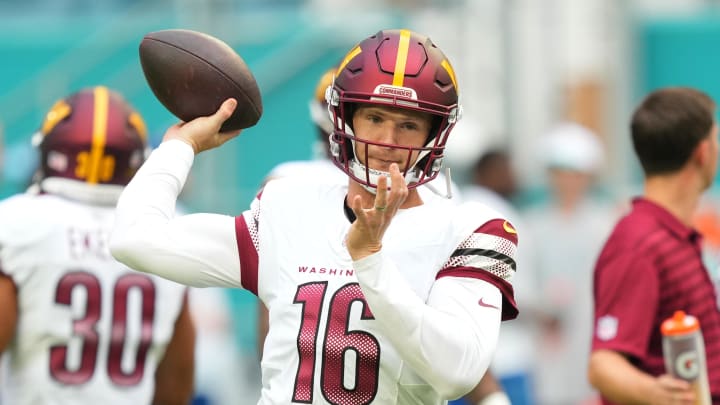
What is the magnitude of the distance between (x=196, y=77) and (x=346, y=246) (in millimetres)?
672

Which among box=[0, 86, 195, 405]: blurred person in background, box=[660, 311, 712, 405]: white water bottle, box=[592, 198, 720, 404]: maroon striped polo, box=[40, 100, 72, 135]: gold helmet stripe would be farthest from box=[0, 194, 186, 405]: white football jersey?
box=[660, 311, 712, 405]: white water bottle

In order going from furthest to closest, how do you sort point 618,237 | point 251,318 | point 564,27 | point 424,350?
point 564,27 < point 251,318 < point 618,237 < point 424,350

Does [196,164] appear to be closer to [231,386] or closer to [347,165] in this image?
[231,386]

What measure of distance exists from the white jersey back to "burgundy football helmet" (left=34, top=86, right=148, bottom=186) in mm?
1498

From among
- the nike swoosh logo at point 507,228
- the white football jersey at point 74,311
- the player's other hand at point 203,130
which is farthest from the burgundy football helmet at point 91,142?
the nike swoosh logo at point 507,228

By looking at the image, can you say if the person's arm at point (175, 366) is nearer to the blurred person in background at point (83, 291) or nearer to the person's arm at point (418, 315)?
the blurred person in background at point (83, 291)

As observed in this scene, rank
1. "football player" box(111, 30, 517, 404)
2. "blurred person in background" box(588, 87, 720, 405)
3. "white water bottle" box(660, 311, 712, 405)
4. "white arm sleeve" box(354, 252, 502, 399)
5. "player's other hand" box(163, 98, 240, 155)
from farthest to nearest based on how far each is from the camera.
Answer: "blurred person in background" box(588, 87, 720, 405) < "white water bottle" box(660, 311, 712, 405) < "player's other hand" box(163, 98, 240, 155) < "football player" box(111, 30, 517, 404) < "white arm sleeve" box(354, 252, 502, 399)

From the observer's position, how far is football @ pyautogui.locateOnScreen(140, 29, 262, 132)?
3.89 m

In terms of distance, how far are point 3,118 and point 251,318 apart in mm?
2968

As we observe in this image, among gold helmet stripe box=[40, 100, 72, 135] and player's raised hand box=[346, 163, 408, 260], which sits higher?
gold helmet stripe box=[40, 100, 72, 135]

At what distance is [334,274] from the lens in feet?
12.2

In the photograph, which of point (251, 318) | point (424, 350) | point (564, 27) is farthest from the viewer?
point (564, 27)

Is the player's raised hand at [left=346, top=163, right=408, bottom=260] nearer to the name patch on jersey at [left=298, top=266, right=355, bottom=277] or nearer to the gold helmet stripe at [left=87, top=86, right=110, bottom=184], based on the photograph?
the name patch on jersey at [left=298, top=266, right=355, bottom=277]

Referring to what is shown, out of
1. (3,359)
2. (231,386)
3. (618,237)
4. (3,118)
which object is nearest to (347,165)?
(618,237)
